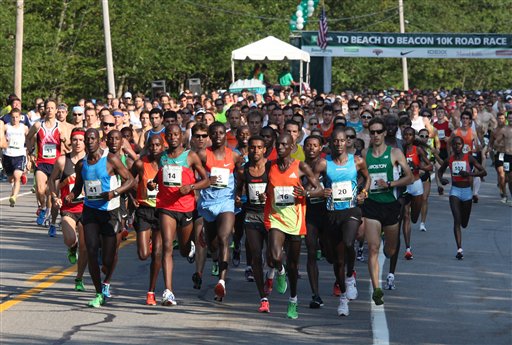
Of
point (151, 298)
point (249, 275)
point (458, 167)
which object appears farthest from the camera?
point (458, 167)

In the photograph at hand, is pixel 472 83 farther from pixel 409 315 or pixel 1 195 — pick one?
pixel 409 315

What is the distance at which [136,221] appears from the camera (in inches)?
526

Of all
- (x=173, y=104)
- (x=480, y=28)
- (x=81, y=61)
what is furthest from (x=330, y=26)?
(x=173, y=104)

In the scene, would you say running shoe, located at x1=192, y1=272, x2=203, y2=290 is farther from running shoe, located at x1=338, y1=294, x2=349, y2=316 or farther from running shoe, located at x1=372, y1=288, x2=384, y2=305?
running shoe, located at x1=372, y1=288, x2=384, y2=305

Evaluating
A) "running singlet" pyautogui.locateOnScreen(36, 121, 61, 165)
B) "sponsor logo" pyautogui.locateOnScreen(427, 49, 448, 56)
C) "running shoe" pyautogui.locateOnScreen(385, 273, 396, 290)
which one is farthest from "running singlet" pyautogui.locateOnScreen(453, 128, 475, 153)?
"sponsor logo" pyautogui.locateOnScreen(427, 49, 448, 56)

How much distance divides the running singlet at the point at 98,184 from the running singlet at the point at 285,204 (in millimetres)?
1518

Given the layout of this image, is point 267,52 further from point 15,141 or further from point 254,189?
point 254,189

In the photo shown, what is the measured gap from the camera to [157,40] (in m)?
43.6

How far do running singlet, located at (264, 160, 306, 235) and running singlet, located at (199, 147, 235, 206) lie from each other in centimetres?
93

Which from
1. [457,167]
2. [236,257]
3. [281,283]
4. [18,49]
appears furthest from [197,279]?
[18,49]

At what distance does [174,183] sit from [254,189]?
29.6 inches

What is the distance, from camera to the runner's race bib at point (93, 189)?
1268 centimetres

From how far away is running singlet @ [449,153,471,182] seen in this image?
1703 centimetres

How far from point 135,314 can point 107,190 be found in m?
1.28
